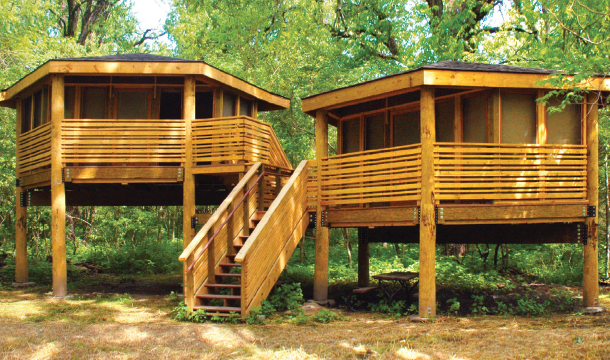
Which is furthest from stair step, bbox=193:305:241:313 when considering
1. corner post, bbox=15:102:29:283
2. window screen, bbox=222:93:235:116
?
corner post, bbox=15:102:29:283

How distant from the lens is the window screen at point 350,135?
14036 mm

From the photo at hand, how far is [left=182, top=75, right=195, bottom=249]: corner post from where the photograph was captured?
13.0 m

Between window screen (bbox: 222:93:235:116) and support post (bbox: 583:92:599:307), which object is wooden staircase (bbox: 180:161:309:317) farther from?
support post (bbox: 583:92:599:307)

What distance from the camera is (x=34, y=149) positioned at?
46.3 ft

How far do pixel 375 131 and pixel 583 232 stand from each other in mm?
5187

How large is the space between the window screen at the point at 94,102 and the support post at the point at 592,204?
11461 millimetres

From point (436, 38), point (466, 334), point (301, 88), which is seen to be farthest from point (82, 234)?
point (466, 334)

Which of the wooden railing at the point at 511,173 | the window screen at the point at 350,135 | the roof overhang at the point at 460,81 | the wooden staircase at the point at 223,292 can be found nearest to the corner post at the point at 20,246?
the wooden staircase at the point at 223,292

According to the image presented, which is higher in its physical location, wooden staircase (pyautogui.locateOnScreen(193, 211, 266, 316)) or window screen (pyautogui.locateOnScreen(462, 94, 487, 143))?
window screen (pyautogui.locateOnScreen(462, 94, 487, 143))

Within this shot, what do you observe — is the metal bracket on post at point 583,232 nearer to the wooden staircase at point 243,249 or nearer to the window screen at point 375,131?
the window screen at point 375,131

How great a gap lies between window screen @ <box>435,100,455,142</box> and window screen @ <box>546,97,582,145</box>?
1.93 m

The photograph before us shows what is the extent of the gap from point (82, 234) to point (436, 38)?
18.9 metres

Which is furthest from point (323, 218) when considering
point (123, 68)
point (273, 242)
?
point (123, 68)

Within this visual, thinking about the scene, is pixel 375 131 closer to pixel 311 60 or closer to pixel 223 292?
pixel 223 292
